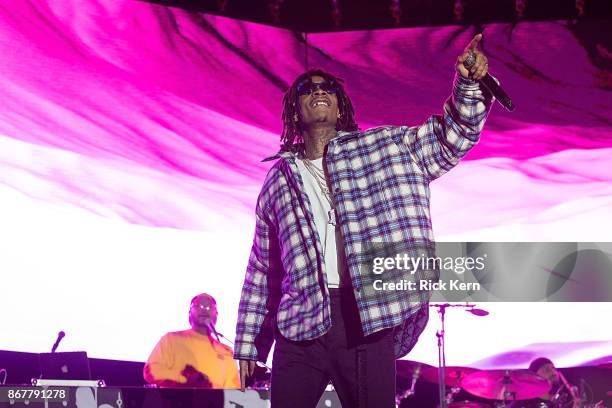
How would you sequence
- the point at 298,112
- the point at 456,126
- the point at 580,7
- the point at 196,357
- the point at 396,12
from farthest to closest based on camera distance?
1. the point at 396,12
2. the point at 580,7
3. the point at 196,357
4. the point at 298,112
5. the point at 456,126

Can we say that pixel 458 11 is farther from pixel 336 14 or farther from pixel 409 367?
pixel 409 367

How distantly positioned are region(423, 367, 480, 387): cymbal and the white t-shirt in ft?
9.63

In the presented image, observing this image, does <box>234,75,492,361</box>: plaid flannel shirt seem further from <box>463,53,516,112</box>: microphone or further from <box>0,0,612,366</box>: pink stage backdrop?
<box>0,0,612,366</box>: pink stage backdrop

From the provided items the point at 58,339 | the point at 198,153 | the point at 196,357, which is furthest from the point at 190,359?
the point at 198,153

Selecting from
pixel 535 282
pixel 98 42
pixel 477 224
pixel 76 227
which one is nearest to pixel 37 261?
pixel 76 227

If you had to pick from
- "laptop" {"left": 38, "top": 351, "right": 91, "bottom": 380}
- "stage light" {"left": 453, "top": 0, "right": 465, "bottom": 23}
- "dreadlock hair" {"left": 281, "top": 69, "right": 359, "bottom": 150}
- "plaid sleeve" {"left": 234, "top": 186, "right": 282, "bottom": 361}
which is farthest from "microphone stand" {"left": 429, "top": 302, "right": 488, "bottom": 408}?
"plaid sleeve" {"left": 234, "top": 186, "right": 282, "bottom": 361}

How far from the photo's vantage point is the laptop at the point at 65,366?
179 inches

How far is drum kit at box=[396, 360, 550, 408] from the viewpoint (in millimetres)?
5055

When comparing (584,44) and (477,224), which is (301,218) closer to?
(477,224)

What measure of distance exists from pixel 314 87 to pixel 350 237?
632 mm

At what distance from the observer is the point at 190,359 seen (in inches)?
208

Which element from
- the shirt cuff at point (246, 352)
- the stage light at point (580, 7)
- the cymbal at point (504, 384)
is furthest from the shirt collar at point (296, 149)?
the stage light at point (580, 7)

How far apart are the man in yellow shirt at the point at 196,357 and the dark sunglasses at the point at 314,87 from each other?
2657 millimetres

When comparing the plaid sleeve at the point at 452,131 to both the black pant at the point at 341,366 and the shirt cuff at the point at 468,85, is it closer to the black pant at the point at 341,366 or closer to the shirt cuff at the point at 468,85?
the shirt cuff at the point at 468,85
